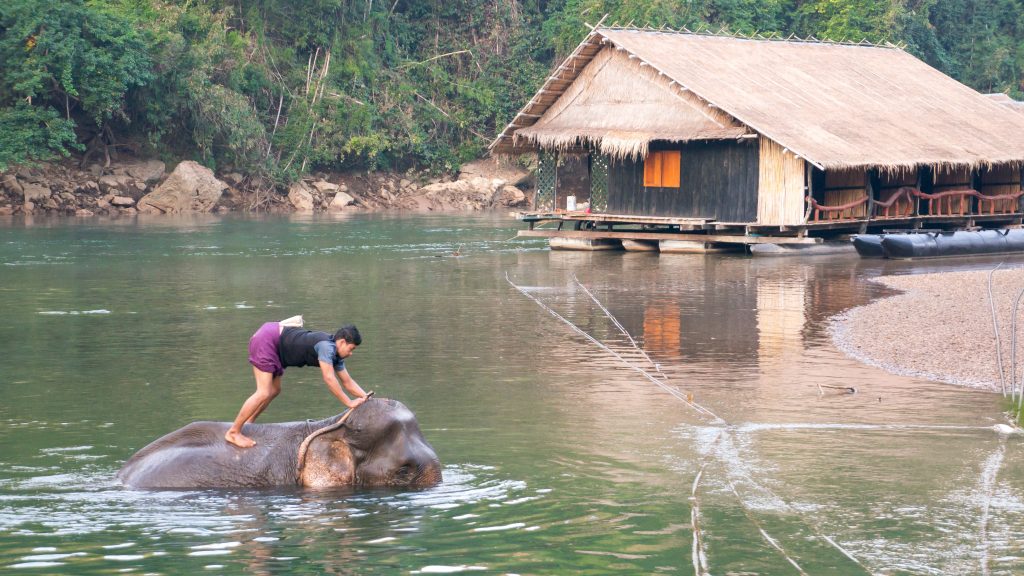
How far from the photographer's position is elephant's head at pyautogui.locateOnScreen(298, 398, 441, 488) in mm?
9172

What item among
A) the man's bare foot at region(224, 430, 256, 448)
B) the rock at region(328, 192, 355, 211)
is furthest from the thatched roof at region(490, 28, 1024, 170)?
the man's bare foot at region(224, 430, 256, 448)

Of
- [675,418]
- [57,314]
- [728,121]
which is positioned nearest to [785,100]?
[728,121]

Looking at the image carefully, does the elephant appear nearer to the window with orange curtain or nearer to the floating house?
the floating house

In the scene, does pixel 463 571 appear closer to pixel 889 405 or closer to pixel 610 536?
pixel 610 536

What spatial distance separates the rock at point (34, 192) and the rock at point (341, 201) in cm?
1013

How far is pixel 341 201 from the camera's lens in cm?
4869

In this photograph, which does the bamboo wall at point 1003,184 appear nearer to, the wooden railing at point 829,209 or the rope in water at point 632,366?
the wooden railing at point 829,209

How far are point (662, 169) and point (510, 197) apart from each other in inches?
870

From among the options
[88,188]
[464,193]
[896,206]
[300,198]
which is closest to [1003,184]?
[896,206]

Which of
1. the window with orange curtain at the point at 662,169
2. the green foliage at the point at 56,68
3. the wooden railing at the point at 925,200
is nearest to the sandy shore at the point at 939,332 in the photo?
the wooden railing at the point at 925,200

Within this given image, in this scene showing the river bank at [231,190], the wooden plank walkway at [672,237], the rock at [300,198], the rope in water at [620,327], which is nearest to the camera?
the rope in water at [620,327]

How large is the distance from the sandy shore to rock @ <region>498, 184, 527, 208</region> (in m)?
30.4

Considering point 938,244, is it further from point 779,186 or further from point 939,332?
point 939,332

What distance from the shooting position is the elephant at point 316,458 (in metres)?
9.16
